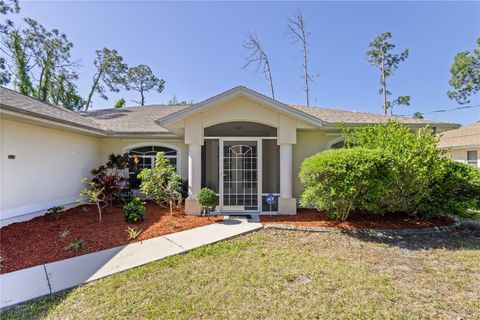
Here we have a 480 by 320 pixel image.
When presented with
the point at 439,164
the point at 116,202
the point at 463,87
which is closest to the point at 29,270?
the point at 116,202

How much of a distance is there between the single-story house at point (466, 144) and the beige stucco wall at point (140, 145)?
16.8m

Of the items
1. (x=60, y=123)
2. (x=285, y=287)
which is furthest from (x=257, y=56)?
(x=285, y=287)

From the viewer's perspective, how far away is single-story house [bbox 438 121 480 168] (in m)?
15.3

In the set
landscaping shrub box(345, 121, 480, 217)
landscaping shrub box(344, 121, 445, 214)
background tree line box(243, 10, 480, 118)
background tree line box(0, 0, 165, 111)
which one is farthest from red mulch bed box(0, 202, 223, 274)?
background tree line box(243, 10, 480, 118)

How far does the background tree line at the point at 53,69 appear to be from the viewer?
64.0ft

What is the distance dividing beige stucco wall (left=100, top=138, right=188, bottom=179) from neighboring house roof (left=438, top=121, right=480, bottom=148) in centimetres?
1777

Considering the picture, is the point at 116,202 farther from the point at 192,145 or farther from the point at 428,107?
the point at 428,107

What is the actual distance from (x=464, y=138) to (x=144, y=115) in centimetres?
2344

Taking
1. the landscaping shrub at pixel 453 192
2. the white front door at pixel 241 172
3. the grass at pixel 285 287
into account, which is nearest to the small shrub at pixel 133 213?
the white front door at pixel 241 172

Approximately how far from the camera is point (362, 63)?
2778cm

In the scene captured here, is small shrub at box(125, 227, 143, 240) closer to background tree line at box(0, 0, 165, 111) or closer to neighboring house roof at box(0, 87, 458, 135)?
neighboring house roof at box(0, 87, 458, 135)

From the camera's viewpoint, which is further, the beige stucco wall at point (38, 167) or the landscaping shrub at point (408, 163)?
the beige stucco wall at point (38, 167)

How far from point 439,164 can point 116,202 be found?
12.4m

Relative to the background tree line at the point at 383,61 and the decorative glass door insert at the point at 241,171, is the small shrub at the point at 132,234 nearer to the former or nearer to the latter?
the decorative glass door insert at the point at 241,171
